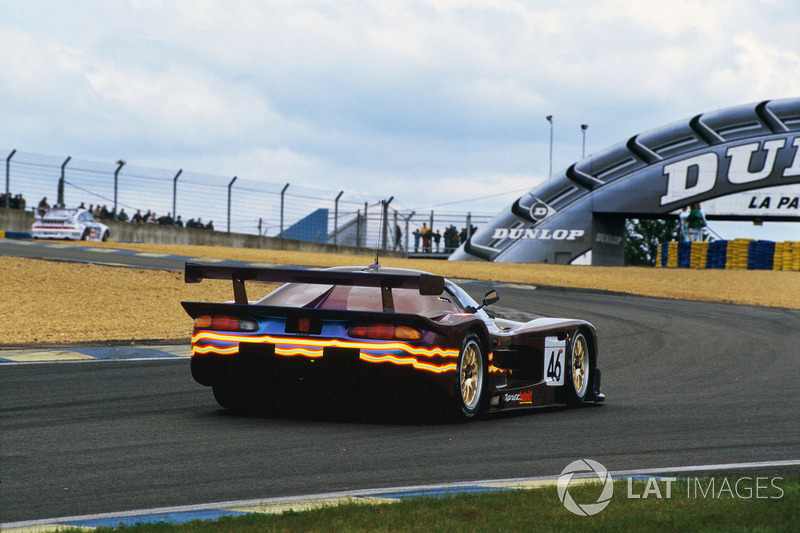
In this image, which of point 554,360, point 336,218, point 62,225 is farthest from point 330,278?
point 336,218

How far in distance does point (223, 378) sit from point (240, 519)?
9.61 ft

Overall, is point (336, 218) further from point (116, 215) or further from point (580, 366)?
point (580, 366)

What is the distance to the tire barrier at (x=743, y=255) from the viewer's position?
2886cm

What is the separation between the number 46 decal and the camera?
7832 millimetres

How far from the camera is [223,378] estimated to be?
6.67 metres

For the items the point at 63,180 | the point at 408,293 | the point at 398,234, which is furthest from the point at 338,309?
the point at 398,234

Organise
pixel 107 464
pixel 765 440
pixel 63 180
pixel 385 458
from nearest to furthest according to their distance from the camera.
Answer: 1. pixel 107 464
2. pixel 385 458
3. pixel 765 440
4. pixel 63 180

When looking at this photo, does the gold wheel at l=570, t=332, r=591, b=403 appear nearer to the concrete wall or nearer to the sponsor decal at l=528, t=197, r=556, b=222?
the sponsor decal at l=528, t=197, r=556, b=222

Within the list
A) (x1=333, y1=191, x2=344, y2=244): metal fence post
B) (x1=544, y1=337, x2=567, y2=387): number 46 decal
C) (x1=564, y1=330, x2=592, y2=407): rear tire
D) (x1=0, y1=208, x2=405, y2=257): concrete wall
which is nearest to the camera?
(x1=544, y1=337, x2=567, y2=387): number 46 decal

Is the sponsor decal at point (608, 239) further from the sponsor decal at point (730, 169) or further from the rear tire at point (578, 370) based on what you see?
the rear tire at point (578, 370)

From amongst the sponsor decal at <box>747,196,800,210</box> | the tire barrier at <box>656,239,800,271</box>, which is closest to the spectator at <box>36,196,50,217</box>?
the tire barrier at <box>656,239,800,271</box>

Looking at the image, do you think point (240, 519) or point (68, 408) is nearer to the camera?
point (240, 519)

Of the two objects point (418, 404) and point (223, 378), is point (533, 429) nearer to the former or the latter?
point (418, 404)

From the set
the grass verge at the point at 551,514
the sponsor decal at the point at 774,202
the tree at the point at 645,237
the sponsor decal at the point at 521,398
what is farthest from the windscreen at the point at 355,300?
the tree at the point at 645,237
